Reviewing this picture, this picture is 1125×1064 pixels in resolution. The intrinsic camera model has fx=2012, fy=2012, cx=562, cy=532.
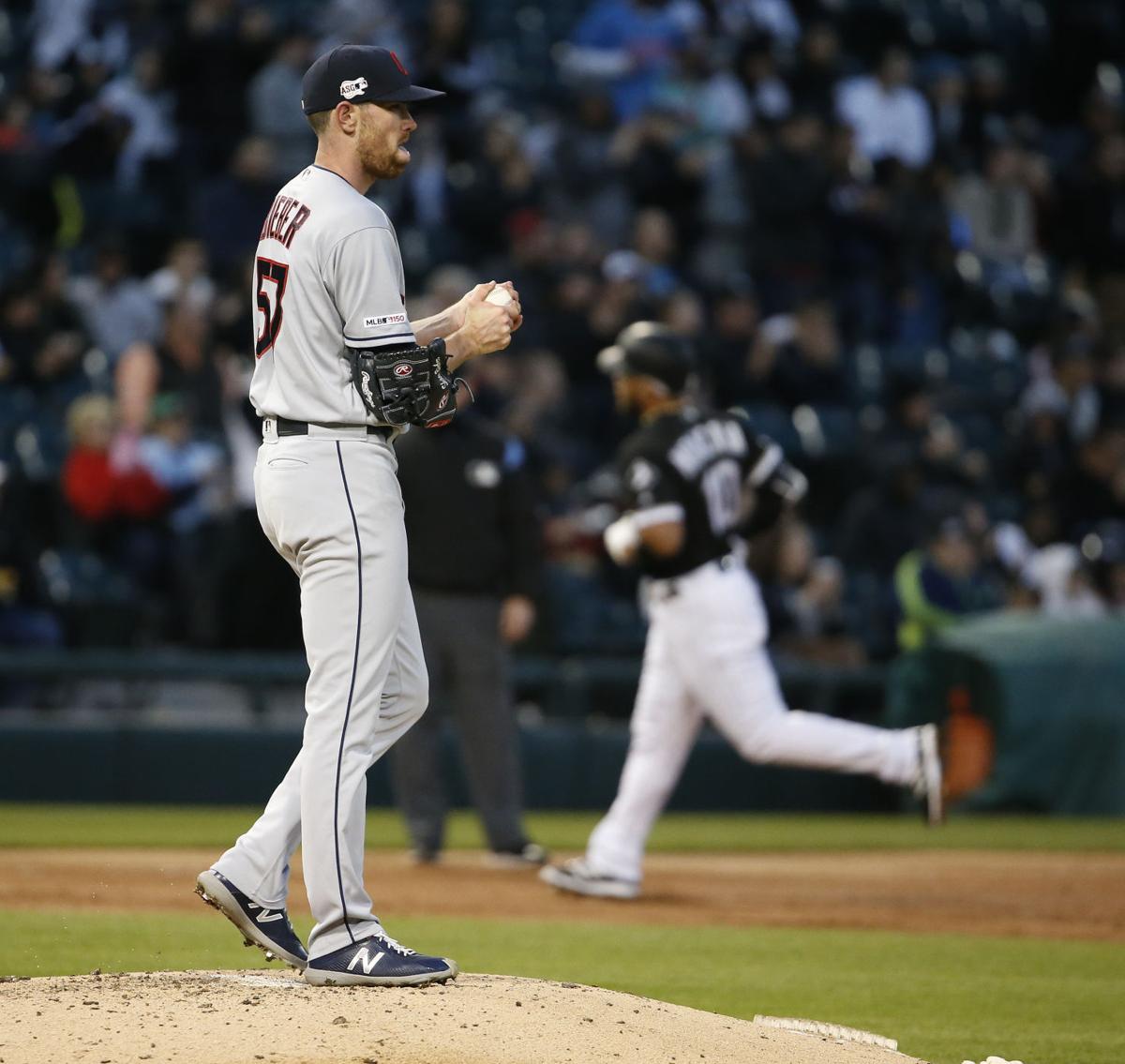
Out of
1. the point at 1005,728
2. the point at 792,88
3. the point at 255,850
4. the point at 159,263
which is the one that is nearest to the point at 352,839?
the point at 255,850

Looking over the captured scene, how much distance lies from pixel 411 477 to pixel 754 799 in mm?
5008

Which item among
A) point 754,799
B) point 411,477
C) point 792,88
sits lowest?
point 754,799

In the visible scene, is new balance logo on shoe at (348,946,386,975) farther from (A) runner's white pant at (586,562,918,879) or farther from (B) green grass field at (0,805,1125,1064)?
(A) runner's white pant at (586,562,918,879)

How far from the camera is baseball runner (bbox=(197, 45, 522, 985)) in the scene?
14.2ft

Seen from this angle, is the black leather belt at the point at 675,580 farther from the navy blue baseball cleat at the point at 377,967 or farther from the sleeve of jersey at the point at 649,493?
the navy blue baseball cleat at the point at 377,967

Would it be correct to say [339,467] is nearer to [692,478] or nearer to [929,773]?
[692,478]

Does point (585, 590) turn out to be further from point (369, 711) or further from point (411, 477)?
point (369, 711)

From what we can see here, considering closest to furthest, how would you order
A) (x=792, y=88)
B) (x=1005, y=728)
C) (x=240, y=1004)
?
1. (x=240, y=1004)
2. (x=1005, y=728)
3. (x=792, y=88)

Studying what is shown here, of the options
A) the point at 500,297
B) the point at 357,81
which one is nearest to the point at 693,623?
the point at 500,297

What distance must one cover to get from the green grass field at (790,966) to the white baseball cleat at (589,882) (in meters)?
0.72

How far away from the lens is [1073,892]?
8539mm

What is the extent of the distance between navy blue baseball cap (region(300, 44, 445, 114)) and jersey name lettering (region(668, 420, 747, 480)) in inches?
137

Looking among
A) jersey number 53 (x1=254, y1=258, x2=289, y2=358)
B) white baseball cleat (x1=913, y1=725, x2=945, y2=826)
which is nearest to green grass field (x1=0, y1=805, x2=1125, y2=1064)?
white baseball cleat (x1=913, y1=725, x2=945, y2=826)

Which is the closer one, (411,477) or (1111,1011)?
(1111,1011)
